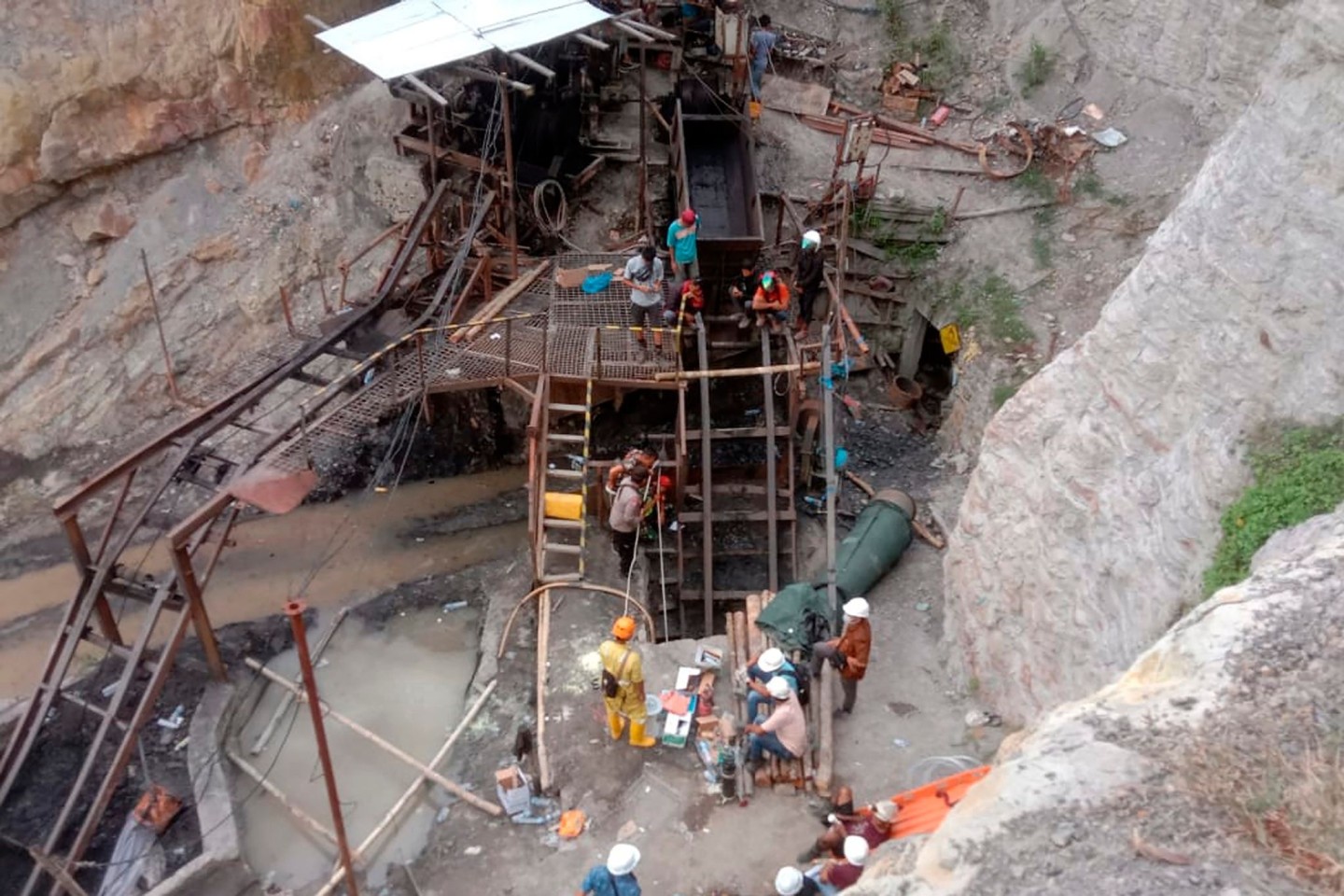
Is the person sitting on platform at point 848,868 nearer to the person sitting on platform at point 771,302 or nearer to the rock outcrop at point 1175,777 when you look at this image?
the rock outcrop at point 1175,777

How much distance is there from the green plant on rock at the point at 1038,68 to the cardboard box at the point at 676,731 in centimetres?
1314

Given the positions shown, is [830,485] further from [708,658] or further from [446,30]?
[446,30]

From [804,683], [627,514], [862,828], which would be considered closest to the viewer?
[862,828]

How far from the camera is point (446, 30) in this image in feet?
41.6

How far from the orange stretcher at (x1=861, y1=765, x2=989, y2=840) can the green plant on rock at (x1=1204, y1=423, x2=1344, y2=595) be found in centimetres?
239

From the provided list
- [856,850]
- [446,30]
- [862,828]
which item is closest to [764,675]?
[862,828]

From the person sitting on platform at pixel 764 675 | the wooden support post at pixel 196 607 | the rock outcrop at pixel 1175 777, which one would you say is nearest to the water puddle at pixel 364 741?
the wooden support post at pixel 196 607

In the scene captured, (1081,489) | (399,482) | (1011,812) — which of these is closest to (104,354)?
(399,482)

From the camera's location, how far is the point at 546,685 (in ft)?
34.0

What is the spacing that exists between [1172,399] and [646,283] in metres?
7.20

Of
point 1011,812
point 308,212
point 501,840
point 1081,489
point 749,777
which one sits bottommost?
point 501,840

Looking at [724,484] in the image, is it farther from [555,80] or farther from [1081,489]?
[555,80]

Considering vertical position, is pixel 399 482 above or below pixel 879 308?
below

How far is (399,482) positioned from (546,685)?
640 cm
